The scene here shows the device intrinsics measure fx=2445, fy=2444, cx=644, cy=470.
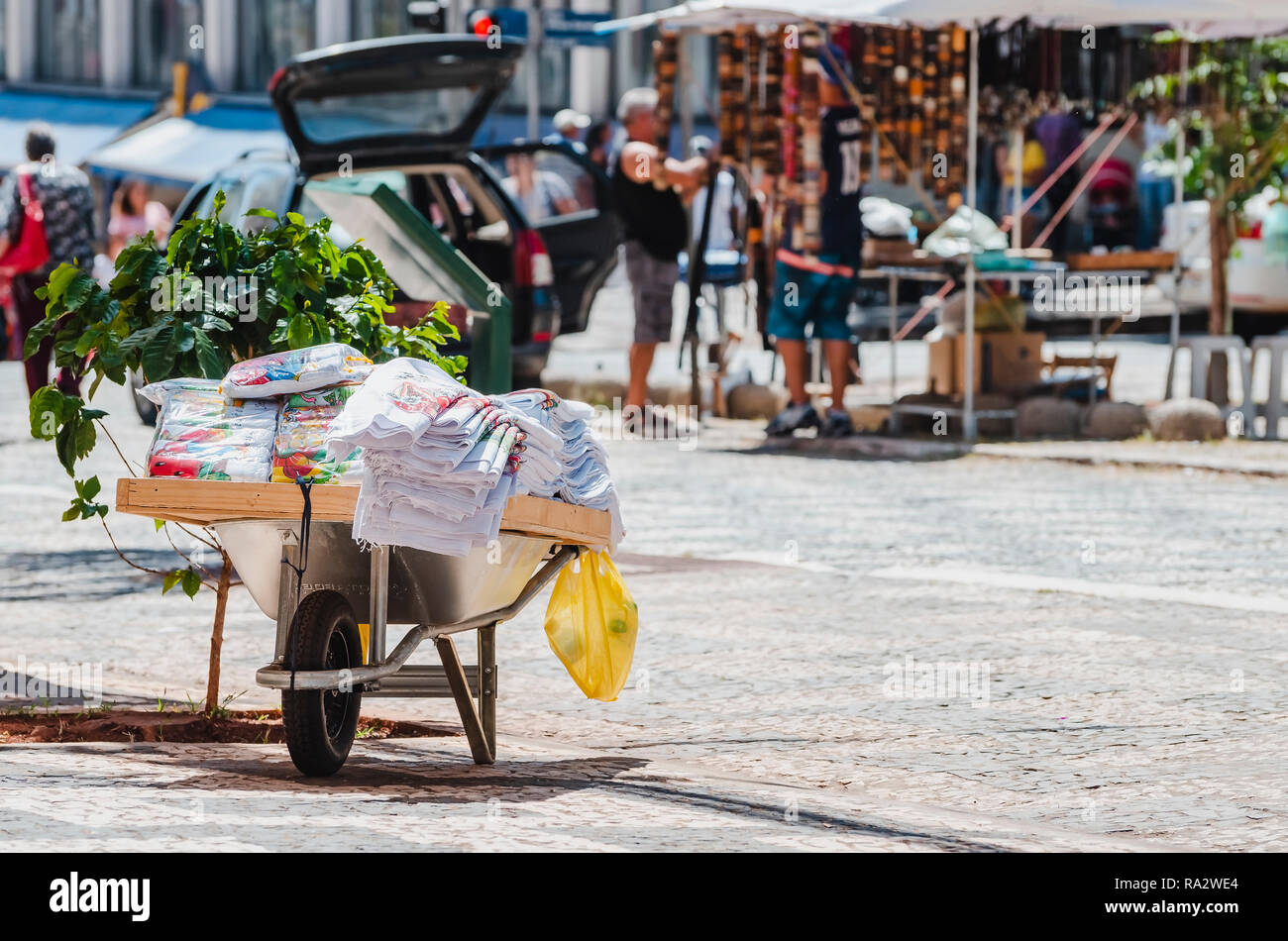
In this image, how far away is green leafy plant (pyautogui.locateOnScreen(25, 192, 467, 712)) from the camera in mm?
6820

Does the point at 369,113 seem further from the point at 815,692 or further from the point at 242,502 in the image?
the point at 242,502

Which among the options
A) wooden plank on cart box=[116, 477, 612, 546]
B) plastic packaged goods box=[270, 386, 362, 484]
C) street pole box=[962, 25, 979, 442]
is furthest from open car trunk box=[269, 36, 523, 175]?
wooden plank on cart box=[116, 477, 612, 546]

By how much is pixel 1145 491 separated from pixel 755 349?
1160cm

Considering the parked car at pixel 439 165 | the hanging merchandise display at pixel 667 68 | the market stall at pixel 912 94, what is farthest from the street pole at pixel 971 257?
the parked car at pixel 439 165

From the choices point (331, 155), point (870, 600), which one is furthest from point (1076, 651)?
point (331, 155)

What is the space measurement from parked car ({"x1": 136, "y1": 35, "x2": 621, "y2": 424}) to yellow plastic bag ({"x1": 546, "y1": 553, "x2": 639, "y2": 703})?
3.48 meters

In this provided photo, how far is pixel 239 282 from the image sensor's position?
698cm

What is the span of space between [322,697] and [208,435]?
2.52 ft

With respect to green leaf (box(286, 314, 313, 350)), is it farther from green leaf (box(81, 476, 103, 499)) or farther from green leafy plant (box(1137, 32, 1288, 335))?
green leafy plant (box(1137, 32, 1288, 335))

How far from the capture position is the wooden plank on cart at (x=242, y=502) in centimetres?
617

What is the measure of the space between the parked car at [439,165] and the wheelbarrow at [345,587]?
3.68 metres

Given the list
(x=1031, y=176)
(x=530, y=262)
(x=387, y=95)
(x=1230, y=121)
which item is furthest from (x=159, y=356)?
(x=1031, y=176)

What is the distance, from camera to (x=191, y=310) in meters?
6.84

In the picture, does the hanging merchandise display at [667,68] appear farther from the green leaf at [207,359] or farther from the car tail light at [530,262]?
the green leaf at [207,359]
